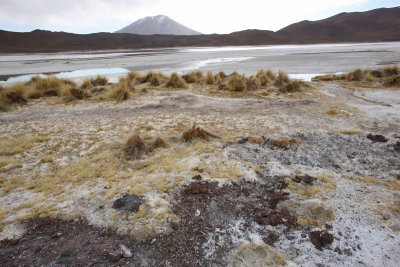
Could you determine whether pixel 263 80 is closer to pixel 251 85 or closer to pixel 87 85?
pixel 251 85

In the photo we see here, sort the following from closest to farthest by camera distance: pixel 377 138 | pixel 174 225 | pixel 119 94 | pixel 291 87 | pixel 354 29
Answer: pixel 174 225 → pixel 377 138 → pixel 119 94 → pixel 291 87 → pixel 354 29

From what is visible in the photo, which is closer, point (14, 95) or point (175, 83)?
point (14, 95)

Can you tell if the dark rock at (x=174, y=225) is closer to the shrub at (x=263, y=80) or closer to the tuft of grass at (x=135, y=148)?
the tuft of grass at (x=135, y=148)

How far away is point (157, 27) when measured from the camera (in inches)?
6545

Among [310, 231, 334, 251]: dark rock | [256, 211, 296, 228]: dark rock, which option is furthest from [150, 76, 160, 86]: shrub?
[310, 231, 334, 251]: dark rock

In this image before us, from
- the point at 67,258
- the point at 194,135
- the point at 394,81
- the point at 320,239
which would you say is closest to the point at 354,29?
the point at 394,81

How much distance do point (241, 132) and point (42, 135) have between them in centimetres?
394

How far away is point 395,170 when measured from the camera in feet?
10.4

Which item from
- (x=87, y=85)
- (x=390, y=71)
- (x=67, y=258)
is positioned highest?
(x=390, y=71)

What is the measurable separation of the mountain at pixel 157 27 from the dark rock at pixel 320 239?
16813 cm

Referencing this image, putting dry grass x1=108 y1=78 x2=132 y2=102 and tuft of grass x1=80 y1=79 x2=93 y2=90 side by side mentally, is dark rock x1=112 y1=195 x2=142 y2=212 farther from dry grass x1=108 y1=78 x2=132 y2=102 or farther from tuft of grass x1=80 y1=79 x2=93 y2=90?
tuft of grass x1=80 y1=79 x2=93 y2=90

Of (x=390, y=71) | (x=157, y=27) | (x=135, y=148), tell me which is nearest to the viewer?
(x=135, y=148)

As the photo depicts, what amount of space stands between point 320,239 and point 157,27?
183845 millimetres

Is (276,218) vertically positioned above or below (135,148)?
below
